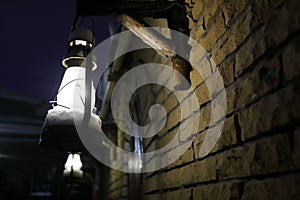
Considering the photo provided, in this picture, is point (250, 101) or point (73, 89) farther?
point (73, 89)

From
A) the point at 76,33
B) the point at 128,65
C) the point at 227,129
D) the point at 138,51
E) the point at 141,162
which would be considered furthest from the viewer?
the point at 128,65

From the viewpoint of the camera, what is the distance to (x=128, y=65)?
3678mm

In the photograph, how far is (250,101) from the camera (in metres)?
0.99

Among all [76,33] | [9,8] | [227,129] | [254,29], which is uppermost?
[9,8]

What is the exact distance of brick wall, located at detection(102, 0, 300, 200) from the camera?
785mm

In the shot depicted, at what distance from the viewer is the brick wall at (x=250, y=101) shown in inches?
30.9

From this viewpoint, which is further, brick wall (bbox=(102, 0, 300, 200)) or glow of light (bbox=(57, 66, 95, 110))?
glow of light (bbox=(57, 66, 95, 110))

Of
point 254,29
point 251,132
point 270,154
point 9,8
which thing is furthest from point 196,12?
point 9,8

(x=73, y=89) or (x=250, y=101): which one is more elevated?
(x=73, y=89)

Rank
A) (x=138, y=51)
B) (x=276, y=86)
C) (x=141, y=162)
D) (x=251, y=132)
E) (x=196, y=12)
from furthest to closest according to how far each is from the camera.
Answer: (x=138, y=51) → (x=141, y=162) → (x=196, y=12) → (x=251, y=132) → (x=276, y=86)

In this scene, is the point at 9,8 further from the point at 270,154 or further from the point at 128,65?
the point at 270,154

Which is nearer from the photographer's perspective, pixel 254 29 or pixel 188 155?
pixel 254 29

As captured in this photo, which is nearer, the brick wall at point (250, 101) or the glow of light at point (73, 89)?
the brick wall at point (250, 101)

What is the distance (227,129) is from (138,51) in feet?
6.95
